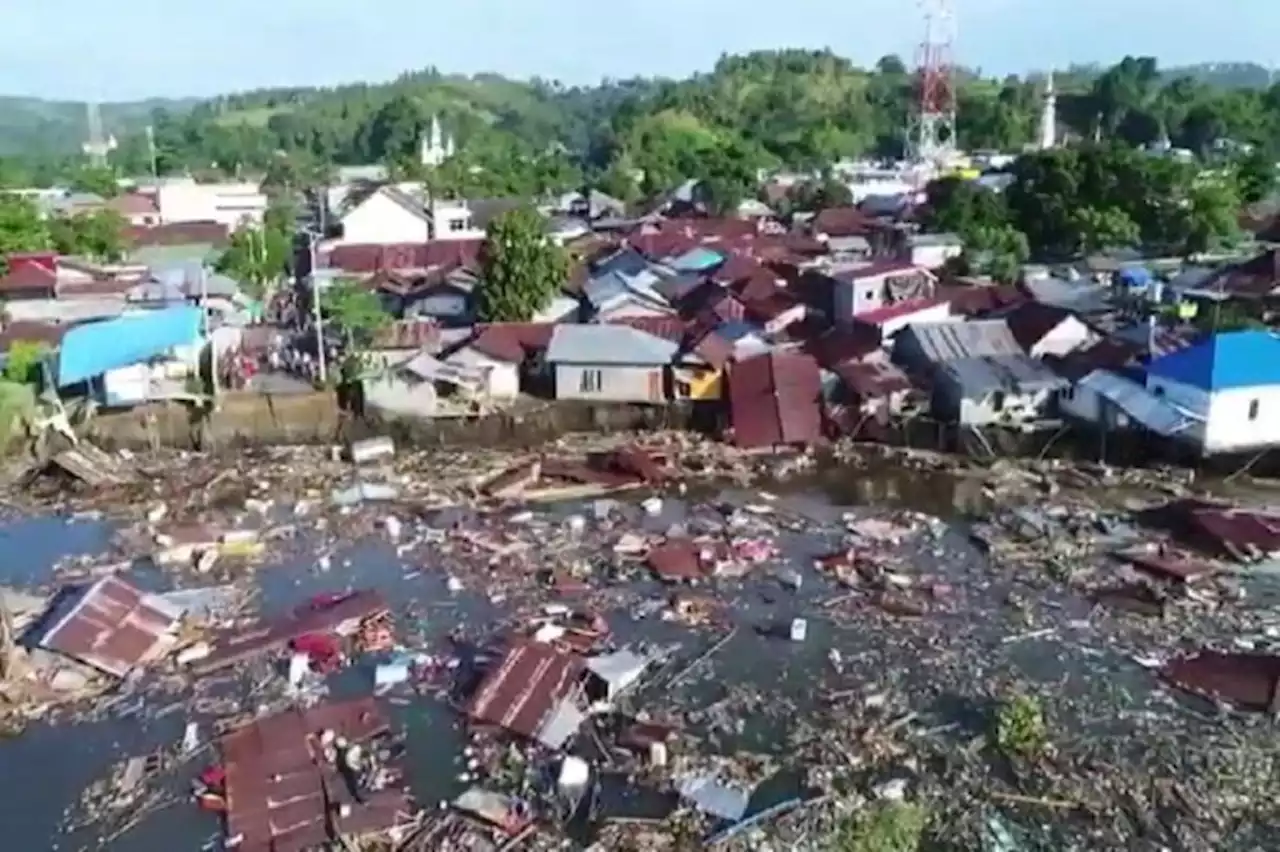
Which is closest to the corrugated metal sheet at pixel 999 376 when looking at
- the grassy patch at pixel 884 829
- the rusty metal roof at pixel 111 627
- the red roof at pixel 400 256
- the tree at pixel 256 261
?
the grassy patch at pixel 884 829

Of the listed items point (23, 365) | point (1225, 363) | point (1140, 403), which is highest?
point (1225, 363)

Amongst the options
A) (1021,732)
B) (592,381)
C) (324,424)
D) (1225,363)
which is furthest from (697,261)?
(1021,732)

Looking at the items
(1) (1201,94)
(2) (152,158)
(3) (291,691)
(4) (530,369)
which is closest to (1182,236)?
(4) (530,369)

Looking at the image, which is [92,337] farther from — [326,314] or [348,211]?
[348,211]

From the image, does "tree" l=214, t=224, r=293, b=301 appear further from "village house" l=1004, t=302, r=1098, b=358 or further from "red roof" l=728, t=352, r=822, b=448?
"village house" l=1004, t=302, r=1098, b=358

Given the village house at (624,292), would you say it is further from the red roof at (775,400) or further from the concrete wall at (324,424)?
the red roof at (775,400)

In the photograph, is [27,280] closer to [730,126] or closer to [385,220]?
[385,220]
